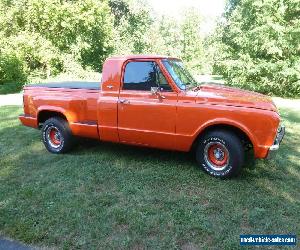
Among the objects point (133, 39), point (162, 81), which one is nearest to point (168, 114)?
point (162, 81)

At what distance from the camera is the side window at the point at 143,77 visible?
626cm

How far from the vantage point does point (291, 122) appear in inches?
406

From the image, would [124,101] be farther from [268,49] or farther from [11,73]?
[11,73]

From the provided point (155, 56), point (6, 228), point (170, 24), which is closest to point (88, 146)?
point (155, 56)

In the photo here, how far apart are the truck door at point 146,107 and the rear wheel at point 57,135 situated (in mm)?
1281

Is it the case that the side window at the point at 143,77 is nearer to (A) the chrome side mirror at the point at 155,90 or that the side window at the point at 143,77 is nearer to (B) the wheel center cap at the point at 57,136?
(A) the chrome side mirror at the point at 155,90

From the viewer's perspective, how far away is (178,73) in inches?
257

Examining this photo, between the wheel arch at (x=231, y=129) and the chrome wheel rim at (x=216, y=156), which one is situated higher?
the wheel arch at (x=231, y=129)

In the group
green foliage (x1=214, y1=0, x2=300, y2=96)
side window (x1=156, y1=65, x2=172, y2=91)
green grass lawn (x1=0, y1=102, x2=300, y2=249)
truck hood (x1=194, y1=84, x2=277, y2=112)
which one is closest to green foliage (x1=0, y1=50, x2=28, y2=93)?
green foliage (x1=214, y1=0, x2=300, y2=96)

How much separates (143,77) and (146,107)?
21.8 inches

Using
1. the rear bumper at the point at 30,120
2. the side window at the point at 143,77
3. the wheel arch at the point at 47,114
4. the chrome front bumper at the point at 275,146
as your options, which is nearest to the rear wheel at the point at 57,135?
the wheel arch at the point at 47,114

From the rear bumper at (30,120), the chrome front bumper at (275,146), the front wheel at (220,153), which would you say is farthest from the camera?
the rear bumper at (30,120)

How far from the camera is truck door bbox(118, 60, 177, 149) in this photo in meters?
6.16

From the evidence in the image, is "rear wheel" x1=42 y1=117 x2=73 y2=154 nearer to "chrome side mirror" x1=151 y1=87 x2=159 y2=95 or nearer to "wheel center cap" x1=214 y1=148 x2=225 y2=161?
"chrome side mirror" x1=151 y1=87 x2=159 y2=95
